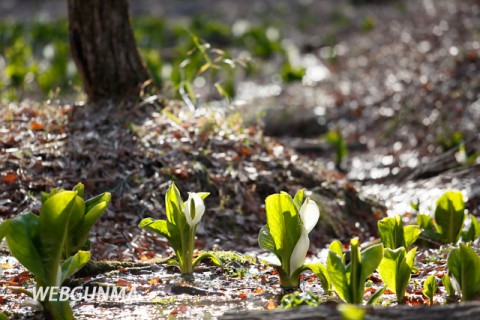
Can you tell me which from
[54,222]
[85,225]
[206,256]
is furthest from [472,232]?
[54,222]

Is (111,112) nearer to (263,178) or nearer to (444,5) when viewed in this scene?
(263,178)

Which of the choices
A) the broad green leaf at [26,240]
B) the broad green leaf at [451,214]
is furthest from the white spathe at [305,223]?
the broad green leaf at [451,214]

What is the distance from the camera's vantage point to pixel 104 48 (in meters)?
5.65

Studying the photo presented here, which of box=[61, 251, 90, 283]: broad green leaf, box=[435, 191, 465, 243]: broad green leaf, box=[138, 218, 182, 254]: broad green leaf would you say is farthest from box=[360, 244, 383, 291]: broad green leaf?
box=[435, 191, 465, 243]: broad green leaf

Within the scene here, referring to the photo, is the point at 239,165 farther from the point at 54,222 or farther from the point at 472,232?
the point at 54,222

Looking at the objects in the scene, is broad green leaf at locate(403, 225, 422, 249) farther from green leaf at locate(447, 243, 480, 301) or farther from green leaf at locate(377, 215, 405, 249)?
green leaf at locate(447, 243, 480, 301)

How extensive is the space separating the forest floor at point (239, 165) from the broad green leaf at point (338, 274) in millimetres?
314

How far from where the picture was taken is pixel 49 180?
462 cm

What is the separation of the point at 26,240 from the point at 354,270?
4.26ft

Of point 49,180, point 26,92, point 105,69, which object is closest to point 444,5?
point 26,92

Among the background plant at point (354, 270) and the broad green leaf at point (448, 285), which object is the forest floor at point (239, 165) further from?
the background plant at point (354, 270)

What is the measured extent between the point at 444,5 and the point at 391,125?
5053mm

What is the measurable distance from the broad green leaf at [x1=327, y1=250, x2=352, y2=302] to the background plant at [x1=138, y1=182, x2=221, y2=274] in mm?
741

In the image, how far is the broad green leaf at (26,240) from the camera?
263 centimetres
